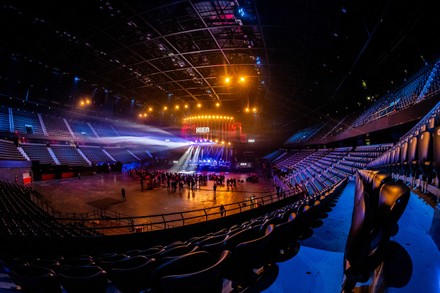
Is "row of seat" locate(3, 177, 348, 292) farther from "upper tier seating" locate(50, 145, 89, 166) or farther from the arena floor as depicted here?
"upper tier seating" locate(50, 145, 89, 166)

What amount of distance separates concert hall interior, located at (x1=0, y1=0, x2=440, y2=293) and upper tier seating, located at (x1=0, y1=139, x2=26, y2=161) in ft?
0.55

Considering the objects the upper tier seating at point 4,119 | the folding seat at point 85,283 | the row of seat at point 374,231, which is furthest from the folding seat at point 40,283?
the upper tier seating at point 4,119

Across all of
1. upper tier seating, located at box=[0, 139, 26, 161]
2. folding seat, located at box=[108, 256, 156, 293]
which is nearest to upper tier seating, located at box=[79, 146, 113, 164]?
upper tier seating, located at box=[0, 139, 26, 161]

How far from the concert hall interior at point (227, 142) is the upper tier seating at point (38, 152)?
210 mm

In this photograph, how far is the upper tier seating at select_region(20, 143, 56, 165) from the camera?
21188 millimetres

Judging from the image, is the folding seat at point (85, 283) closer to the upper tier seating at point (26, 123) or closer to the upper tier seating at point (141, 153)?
the upper tier seating at point (26, 123)

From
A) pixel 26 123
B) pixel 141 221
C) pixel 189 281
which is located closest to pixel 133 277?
pixel 189 281

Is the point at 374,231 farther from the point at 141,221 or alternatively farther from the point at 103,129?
the point at 103,129

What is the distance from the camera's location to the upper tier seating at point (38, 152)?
21.2m

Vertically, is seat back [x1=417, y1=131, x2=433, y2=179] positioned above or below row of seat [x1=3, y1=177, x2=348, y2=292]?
above

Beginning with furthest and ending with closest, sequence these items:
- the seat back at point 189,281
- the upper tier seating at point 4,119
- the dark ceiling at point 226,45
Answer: the upper tier seating at point 4,119 < the dark ceiling at point 226,45 < the seat back at point 189,281

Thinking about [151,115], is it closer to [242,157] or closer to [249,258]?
[242,157]

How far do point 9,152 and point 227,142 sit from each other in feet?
87.2

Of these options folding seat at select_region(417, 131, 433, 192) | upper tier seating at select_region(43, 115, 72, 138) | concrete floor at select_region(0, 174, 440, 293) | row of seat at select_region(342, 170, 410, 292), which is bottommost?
concrete floor at select_region(0, 174, 440, 293)
